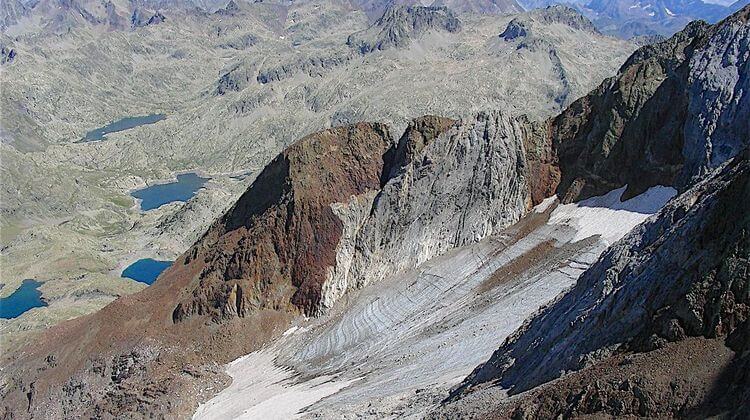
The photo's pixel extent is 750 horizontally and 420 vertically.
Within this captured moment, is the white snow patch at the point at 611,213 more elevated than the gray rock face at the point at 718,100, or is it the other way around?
the gray rock face at the point at 718,100

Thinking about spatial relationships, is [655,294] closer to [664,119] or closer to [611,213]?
[611,213]

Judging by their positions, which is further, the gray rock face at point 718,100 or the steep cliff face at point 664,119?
the steep cliff face at point 664,119

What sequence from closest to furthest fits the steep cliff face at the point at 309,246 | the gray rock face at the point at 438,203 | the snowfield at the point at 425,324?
the snowfield at the point at 425,324 < the steep cliff face at the point at 309,246 < the gray rock face at the point at 438,203

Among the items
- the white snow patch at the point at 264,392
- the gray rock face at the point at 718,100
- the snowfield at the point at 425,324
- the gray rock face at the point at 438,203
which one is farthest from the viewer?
the gray rock face at the point at 438,203

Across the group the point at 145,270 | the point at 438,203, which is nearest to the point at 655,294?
the point at 438,203

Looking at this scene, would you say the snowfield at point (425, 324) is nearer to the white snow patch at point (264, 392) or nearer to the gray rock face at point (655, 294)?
the white snow patch at point (264, 392)

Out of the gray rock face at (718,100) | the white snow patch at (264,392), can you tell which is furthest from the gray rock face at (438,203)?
the gray rock face at (718,100)
